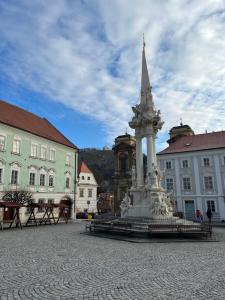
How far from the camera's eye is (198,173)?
32.0m

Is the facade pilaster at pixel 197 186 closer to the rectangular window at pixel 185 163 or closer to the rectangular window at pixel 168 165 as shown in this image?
the rectangular window at pixel 185 163

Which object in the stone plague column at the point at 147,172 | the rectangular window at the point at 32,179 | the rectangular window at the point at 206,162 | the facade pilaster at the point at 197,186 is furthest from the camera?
the rectangular window at the point at 206,162

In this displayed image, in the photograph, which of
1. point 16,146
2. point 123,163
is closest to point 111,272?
point 16,146

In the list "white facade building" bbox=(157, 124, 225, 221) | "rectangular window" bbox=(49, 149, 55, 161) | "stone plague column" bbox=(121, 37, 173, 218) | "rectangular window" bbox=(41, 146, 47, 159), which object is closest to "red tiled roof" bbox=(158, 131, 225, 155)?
"white facade building" bbox=(157, 124, 225, 221)

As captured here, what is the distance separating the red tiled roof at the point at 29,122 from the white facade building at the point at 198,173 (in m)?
14.8

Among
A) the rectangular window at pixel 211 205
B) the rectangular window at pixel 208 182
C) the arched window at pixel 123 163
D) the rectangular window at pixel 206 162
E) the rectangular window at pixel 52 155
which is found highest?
the arched window at pixel 123 163

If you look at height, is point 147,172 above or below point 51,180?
below

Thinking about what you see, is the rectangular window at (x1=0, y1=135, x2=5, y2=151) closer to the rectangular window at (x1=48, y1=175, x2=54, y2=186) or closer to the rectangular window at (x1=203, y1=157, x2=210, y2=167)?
the rectangular window at (x1=48, y1=175, x2=54, y2=186)

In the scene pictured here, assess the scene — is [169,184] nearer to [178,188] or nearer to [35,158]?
[178,188]

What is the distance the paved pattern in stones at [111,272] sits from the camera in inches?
203

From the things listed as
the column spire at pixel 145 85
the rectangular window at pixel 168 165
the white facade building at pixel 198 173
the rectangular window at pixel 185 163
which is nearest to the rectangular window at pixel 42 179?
the column spire at pixel 145 85

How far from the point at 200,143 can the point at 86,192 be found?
2458cm

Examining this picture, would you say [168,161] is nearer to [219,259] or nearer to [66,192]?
[66,192]

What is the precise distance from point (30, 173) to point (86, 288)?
2268cm
